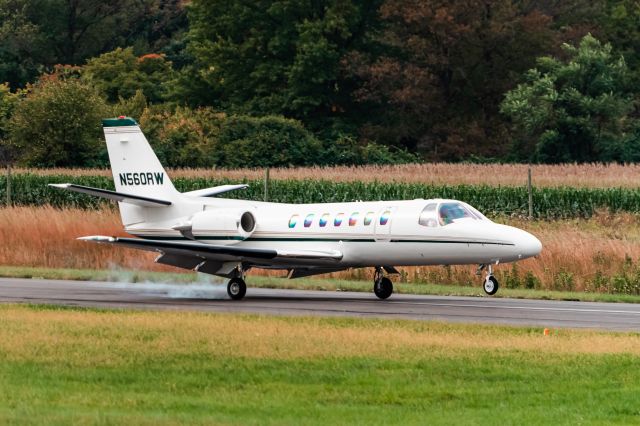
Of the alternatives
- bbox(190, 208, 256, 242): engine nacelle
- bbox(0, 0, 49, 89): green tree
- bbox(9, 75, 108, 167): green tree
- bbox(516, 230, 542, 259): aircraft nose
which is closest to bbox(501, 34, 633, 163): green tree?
bbox(9, 75, 108, 167): green tree

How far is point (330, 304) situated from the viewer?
2403 cm

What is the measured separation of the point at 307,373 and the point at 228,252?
1097 centimetres

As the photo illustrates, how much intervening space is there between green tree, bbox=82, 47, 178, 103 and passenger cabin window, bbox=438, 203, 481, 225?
48.0m

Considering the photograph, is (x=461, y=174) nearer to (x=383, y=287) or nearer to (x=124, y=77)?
(x=383, y=287)

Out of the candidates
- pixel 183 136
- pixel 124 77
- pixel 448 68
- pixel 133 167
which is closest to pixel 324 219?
pixel 133 167

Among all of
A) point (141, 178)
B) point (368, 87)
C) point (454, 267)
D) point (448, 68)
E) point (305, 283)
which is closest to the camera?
point (141, 178)

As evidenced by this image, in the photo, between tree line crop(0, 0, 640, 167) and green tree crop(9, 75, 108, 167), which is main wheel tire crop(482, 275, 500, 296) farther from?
green tree crop(9, 75, 108, 167)

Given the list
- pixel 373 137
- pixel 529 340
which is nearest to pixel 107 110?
pixel 373 137

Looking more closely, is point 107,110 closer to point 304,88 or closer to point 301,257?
point 304,88

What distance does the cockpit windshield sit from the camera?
25078 millimetres

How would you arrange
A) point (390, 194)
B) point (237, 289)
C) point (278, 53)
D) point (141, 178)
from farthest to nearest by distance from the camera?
point (278, 53) < point (390, 194) < point (141, 178) < point (237, 289)

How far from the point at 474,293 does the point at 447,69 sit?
144 feet

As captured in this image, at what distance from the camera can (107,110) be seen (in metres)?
57.4

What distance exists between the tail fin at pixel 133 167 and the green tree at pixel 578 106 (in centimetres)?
3517
